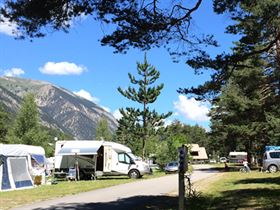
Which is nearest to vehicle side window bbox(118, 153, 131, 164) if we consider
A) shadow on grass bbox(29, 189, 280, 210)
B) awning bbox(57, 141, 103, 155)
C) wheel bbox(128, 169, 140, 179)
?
wheel bbox(128, 169, 140, 179)

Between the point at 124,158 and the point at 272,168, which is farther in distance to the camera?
the point at 272,168

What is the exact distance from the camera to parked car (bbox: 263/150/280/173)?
40375mm

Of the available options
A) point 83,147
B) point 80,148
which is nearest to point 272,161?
point 83,147

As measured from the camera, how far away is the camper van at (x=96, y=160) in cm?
3572

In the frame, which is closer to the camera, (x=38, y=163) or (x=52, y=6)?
(x=52, y=6)

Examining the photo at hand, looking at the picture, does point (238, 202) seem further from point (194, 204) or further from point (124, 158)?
point (124, 158)

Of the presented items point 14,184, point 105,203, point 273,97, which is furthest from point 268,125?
point 105,203

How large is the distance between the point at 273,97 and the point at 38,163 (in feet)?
76.5

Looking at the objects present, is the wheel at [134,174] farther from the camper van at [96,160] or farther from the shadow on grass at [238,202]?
the shadow on grass at [238,202]

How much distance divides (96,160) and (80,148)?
1.39 meters

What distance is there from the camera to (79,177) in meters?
35.9

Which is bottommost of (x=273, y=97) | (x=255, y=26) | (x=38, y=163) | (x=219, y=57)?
(x=38, y=163)

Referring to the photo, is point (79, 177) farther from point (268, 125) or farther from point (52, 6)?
point (52, 6)

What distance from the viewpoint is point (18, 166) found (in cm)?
2653
